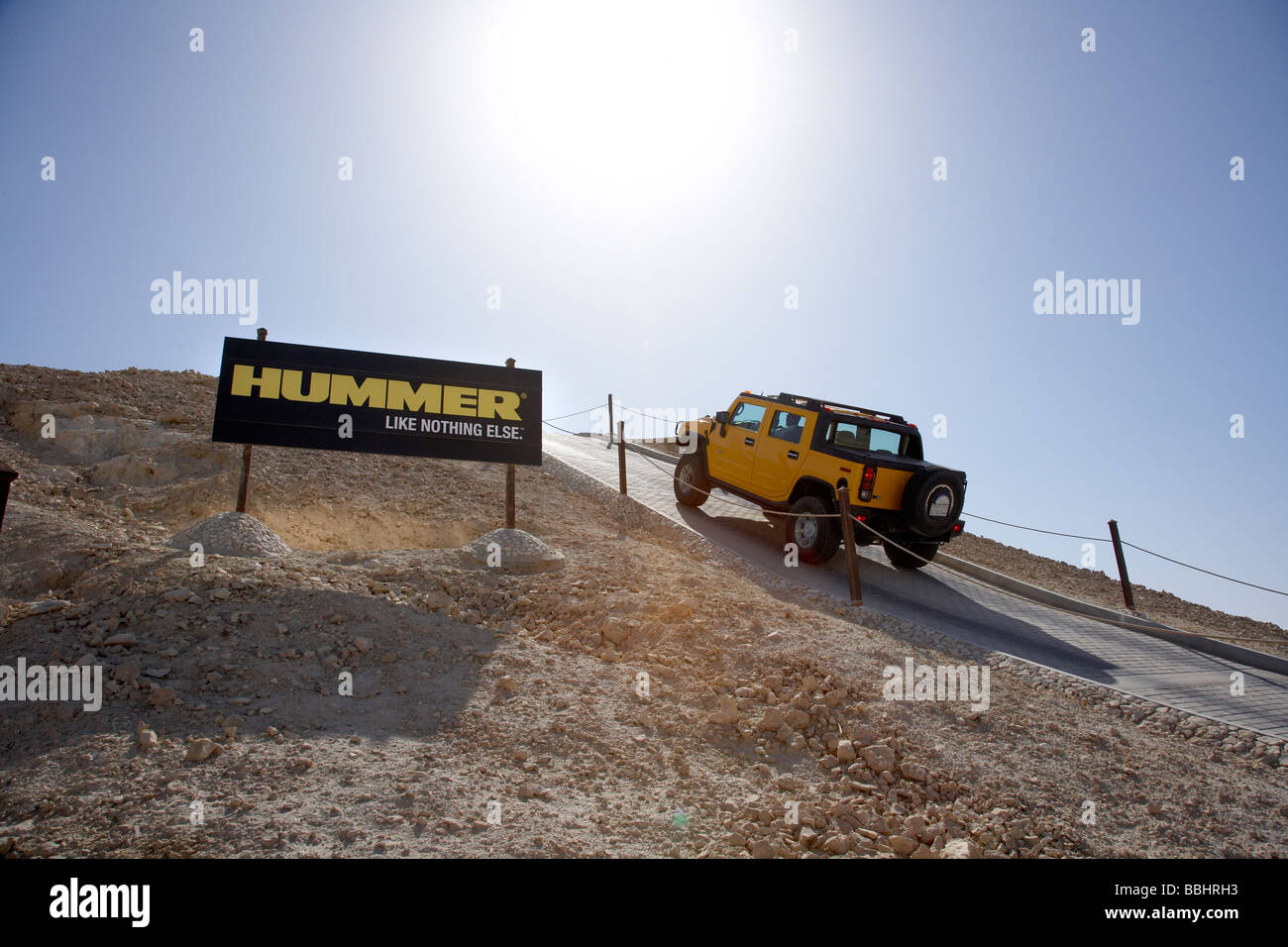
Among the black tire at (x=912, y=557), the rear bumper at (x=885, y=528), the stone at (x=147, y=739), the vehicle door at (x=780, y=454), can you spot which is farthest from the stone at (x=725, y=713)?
the black tire at (x=912, y=557)

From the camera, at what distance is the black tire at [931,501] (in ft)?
30.6

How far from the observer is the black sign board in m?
8.24

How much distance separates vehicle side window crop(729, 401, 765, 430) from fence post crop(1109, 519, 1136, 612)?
5.69m

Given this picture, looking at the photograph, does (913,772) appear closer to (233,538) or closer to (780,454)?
(780,454)

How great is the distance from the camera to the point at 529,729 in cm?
473

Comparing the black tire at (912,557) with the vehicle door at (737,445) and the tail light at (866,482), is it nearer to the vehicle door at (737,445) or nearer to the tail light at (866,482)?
the tail light at (866,482)

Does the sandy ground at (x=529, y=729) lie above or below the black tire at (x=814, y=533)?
below

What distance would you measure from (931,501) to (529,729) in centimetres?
692

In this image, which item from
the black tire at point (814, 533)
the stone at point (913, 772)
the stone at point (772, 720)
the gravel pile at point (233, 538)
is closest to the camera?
the stone at point (913, 772)

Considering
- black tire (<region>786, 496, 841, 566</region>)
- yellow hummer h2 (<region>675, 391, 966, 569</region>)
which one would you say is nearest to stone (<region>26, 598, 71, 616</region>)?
yellow hummer h2 (<region>675, 391, 966, 569</region>)

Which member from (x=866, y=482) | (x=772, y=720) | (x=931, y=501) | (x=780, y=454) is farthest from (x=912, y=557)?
(x=772, y=720)

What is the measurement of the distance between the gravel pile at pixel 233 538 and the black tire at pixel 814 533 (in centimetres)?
662

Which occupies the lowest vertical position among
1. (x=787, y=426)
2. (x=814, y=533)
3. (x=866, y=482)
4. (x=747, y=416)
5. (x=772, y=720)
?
(x=772, y=720)
